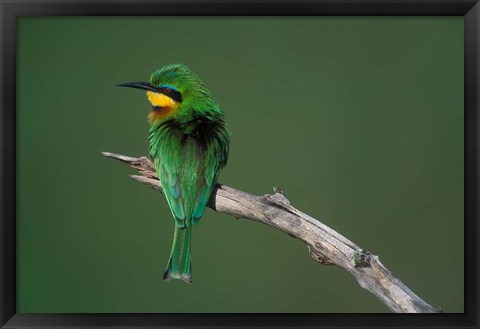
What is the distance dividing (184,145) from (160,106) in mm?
369

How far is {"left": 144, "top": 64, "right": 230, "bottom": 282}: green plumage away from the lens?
3.04 metres

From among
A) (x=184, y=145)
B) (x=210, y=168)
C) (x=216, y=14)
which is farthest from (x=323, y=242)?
(x=216, y=14)

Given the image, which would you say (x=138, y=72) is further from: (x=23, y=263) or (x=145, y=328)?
(x=145, y=328)

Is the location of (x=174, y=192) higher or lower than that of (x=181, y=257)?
higher

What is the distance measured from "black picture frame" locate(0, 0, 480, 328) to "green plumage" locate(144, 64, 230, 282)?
32 cm

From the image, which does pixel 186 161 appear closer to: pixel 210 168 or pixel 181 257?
pixel 210 168

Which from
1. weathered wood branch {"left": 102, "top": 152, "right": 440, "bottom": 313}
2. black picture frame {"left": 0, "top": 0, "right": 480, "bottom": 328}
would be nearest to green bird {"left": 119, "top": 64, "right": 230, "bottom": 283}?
weathered wood branch {"left": 102, "top": 152, "right": 440, "bottom": 313}

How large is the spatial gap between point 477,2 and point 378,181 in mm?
1510

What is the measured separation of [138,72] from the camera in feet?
13.5

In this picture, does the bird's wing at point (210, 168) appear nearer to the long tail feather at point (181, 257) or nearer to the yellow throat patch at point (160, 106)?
the long tail feather at point (181, 257)

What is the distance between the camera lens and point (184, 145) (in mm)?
3115

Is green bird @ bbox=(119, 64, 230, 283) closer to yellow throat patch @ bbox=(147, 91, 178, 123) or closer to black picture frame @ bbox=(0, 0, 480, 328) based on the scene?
yellow throat patch @ bbox=(147, 91, 178, 123)

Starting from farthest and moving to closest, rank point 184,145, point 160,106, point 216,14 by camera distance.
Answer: point 160,106
point 184,145
point 216,14

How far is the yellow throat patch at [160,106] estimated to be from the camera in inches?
132
